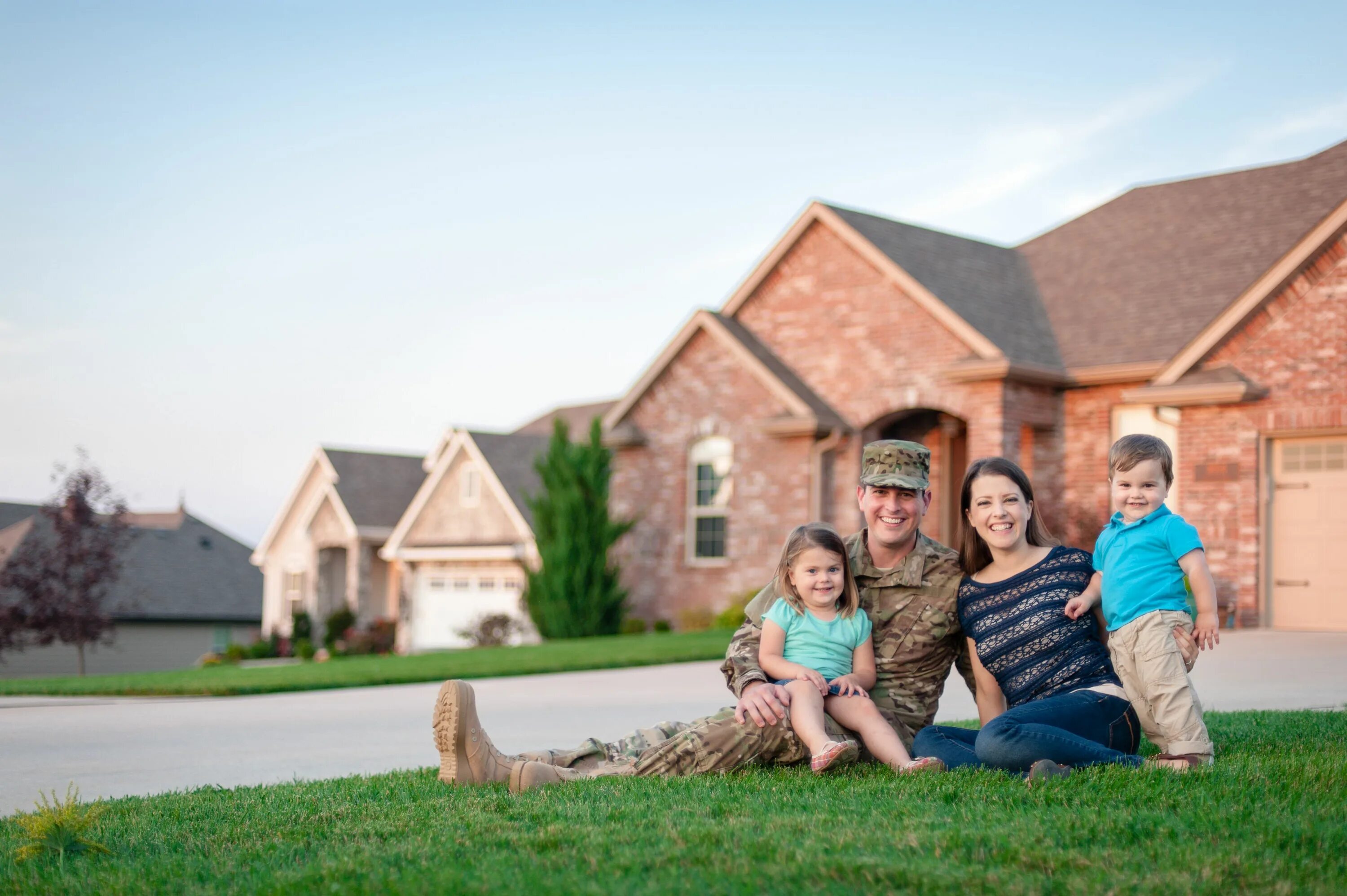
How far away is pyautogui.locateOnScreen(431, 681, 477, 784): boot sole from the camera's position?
584 cm

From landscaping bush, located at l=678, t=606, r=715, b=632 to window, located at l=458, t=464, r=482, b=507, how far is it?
10445mm

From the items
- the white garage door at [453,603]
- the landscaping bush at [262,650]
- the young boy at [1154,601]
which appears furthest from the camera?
the landscaping bush at [262,650]

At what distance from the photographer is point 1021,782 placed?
5.38m

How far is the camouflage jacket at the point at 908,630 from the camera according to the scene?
621 cm

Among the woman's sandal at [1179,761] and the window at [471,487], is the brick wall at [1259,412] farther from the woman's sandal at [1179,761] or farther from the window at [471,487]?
the window at [471,487]

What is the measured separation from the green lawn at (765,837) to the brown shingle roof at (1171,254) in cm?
1577

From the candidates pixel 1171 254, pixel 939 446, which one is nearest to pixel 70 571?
pixel 939 446

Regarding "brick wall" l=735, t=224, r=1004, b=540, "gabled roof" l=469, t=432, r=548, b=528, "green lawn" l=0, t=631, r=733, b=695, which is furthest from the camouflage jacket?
"gabled roof" l=469, t=432, r=548, b=528

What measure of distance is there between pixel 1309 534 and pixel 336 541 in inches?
1010

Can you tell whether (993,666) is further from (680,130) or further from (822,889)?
(680,130)

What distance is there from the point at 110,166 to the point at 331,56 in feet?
11.8

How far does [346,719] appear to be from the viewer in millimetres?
10758

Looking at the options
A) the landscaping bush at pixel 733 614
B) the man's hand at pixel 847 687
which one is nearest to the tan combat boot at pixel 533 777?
the man's hand at pixel 847 687

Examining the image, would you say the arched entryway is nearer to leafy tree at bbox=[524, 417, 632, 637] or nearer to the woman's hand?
leafy tree at bbox=[524, 417, 632, 637]
